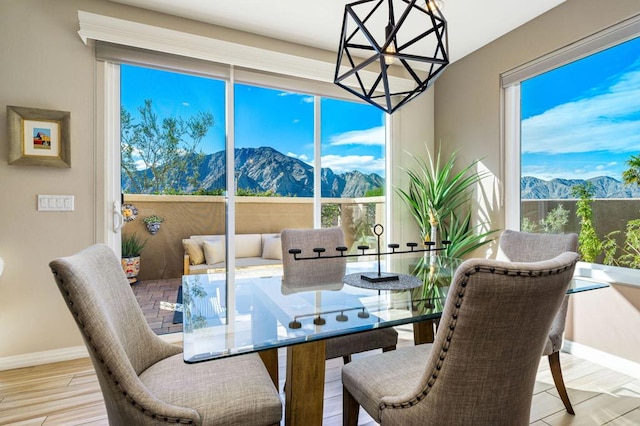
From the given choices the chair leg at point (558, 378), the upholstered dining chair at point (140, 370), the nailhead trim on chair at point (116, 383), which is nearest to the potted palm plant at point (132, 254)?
the upholstered dining chair at point (140, 370)

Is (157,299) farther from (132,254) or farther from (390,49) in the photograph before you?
(390,49)

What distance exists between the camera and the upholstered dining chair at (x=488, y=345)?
0.76 metres

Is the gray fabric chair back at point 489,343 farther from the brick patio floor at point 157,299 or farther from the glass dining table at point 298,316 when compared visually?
the brick patio floor at point 157,299

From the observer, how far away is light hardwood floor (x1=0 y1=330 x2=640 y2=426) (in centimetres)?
170

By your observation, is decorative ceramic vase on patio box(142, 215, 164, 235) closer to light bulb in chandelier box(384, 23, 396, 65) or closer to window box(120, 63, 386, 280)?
window box(120, 63, 386, 280)

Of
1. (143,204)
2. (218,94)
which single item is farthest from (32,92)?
(218,94)

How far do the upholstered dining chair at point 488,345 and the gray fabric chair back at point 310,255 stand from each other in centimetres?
113

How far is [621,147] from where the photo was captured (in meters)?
2.29

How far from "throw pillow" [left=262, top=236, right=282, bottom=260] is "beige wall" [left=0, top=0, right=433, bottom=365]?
1296 millimetres

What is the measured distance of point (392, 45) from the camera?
4.65 feet

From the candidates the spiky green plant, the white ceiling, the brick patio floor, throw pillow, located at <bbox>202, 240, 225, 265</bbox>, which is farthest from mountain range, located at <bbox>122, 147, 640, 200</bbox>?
the white ceiling

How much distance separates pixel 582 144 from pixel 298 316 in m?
2.58

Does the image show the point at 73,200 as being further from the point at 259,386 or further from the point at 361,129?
the point at 361,129

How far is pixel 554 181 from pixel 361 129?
180 cm
